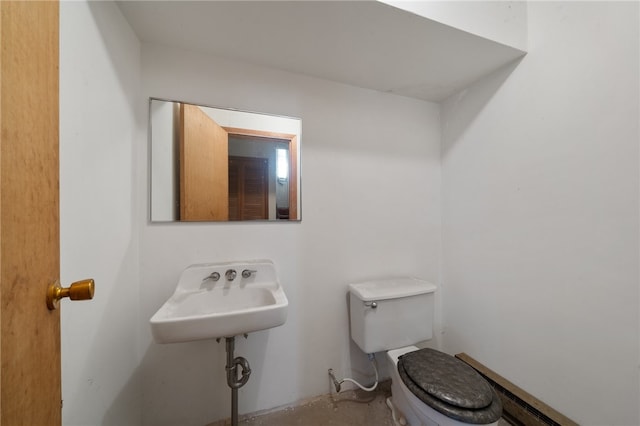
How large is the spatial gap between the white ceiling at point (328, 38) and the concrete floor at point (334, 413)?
6.22ft

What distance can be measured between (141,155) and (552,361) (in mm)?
2167

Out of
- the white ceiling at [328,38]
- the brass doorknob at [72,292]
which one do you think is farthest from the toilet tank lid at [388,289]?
the white ceiling at [328,38]

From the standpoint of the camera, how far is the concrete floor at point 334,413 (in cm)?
121

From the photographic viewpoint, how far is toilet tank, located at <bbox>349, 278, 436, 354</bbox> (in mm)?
1246

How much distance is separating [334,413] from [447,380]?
2.30ft

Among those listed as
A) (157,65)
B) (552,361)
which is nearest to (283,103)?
(157,65)

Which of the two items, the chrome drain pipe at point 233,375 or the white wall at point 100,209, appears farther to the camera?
the chrome drain pipe at point 233,375

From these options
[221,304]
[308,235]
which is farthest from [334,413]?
[308,235]

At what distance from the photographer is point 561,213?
1.01 m

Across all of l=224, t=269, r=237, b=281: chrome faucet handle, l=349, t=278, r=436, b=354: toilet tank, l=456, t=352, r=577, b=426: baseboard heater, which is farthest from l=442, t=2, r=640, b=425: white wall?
l=224, t=269, r=237, b=281: chrome faucet handle

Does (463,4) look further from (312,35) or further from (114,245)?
(114,245)

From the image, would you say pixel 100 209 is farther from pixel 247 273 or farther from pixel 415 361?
pixel 415 361

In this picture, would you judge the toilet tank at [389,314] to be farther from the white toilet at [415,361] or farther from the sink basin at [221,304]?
the sink basin at [221,304]

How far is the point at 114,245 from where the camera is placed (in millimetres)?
887
